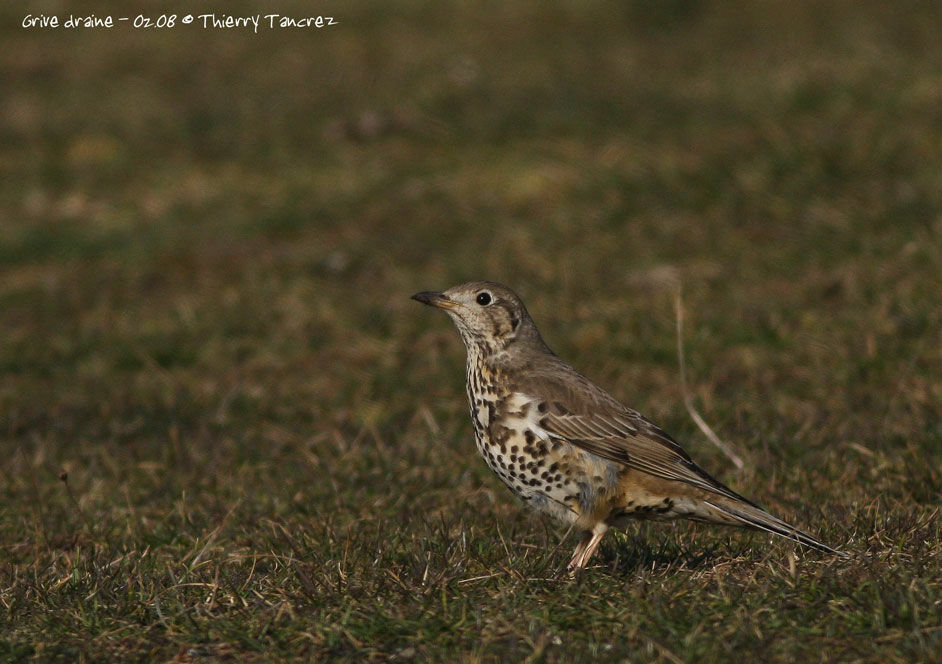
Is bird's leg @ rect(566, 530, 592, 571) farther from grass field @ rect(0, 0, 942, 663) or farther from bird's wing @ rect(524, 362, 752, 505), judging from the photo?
bird's wing @ rect(524, 362, 752, 505)

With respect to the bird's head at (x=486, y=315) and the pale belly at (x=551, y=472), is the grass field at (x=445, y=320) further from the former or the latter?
the bird's head at (x=486, y=315)

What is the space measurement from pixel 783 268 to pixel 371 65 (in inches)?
395

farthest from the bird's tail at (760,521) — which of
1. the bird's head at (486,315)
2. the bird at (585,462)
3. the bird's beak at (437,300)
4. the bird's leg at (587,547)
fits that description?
the bird's beak at (437,300)

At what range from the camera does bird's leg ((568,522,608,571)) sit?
5.44 meters

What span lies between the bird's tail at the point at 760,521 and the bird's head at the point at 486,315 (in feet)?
4.27

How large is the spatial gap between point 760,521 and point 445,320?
17.9ft

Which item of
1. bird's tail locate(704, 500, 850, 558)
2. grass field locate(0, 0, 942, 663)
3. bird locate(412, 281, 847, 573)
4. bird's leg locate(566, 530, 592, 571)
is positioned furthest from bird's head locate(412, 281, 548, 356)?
bird's tail locate(704, 500, 850, 558)

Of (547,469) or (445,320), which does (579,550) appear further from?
(445,320)

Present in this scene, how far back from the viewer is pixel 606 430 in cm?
585

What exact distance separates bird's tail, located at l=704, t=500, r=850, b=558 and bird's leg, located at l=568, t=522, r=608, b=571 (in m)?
0.47

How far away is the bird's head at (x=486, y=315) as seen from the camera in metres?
6.27

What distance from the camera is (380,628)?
454 cm

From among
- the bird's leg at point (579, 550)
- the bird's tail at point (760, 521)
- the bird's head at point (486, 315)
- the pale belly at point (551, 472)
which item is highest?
the bird's head at point (486, 315)

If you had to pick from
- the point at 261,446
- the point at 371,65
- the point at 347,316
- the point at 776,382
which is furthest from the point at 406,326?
the point at 371,65
